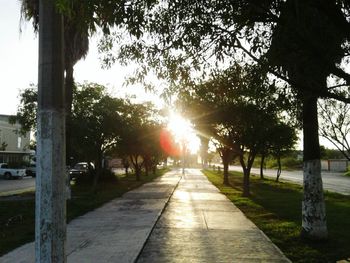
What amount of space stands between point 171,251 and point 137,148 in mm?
30220

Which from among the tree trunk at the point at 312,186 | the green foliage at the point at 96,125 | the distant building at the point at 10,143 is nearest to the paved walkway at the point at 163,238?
the tree trunk at the point at 312,186

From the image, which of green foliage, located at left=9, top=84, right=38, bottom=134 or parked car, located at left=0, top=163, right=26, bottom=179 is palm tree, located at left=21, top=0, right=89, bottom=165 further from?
parked car, located at left=0, top=163, right=26, bottom=179

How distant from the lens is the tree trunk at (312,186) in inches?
413

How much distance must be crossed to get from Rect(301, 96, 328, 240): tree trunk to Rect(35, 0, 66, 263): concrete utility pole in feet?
23.8

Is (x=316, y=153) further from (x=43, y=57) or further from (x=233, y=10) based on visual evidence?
(x=43, y=57)

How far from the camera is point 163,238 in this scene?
10.7m

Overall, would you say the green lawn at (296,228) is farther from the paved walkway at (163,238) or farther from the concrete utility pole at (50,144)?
the concrete utility pole at (50,144)

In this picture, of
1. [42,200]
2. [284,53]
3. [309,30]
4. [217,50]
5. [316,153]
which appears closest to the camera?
[42,200]

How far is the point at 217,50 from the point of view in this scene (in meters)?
7.03

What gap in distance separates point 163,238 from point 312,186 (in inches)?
131

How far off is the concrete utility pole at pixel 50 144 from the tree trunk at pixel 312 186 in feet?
23.8

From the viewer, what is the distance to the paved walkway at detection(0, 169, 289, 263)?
28.5 ft

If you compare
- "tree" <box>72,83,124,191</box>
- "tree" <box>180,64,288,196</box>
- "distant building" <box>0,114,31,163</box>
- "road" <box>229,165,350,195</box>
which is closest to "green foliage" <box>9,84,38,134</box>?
"tree" <box>72,83,124,191</box>

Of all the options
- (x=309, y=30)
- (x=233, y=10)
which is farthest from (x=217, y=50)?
(x=309, y=30)
